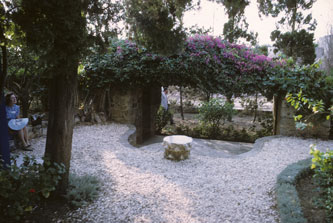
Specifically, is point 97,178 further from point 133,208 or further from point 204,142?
point 204,142

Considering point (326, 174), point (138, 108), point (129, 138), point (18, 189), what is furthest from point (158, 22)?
point (138, 108)

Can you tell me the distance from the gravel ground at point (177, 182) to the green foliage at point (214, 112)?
2.40 m

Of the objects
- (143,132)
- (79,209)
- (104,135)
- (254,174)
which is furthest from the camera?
(143,132)

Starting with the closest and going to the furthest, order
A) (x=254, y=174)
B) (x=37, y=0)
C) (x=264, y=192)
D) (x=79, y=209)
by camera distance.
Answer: (x=37, y=0)
(x=79, y=209)
(x=264, y=192)
(x=254, y=174)

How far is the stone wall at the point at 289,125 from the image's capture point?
647 centimetres

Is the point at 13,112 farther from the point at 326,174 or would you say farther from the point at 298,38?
the point at 298,38

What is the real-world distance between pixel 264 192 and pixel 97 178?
2647 millimetres

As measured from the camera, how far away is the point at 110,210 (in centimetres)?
301

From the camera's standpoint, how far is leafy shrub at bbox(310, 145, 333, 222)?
7.66 feet

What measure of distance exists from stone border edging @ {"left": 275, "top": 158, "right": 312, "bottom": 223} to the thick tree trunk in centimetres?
278

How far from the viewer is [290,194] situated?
3162 millimetres

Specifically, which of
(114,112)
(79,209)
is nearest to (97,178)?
(79,209)

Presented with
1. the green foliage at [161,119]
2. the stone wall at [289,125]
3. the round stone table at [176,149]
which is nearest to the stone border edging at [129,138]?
the round stone table at [176,149]

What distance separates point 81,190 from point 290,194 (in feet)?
9.34
